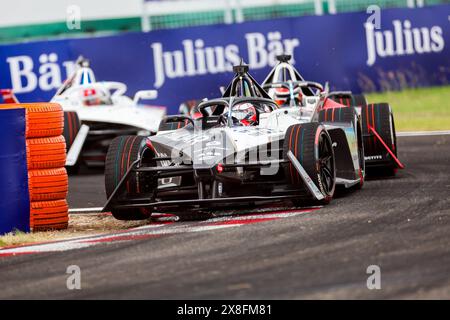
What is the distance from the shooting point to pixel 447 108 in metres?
20.7

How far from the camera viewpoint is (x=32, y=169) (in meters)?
9.72

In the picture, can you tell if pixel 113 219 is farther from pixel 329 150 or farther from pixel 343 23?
pixel 343 23

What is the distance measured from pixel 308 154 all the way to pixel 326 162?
2.20 ft

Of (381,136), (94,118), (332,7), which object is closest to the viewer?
(381,136)

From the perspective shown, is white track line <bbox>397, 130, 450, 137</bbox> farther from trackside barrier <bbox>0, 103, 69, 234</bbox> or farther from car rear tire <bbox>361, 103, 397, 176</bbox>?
trackside barrier <bbox>0, 103, 69, 234</bbox>

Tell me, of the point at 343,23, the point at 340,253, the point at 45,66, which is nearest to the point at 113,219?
the point at 340,253

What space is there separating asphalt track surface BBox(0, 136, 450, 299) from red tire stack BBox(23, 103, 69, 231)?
4.97ft

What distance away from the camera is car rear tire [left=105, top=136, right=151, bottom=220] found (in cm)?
1002

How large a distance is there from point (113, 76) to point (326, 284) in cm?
1355

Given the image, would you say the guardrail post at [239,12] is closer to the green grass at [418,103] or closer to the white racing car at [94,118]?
the green grass at [418,103]

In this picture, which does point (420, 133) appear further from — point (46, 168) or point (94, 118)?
point (46, 168)

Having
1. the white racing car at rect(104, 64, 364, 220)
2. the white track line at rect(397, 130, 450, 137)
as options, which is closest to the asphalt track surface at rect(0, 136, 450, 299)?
the white racing car at rect(104, 64, 364, 220)

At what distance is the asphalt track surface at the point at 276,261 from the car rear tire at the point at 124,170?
58.0 inches

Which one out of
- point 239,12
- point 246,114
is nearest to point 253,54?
point 239,12
